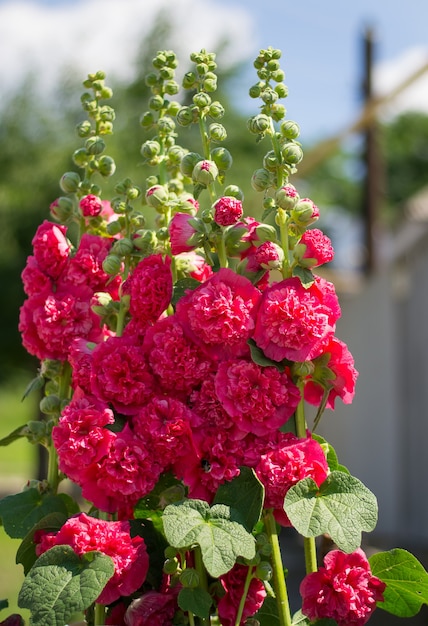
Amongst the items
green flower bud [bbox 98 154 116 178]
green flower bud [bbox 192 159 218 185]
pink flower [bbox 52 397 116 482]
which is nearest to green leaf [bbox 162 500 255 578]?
pink flower [bbox 52 397 116 482]

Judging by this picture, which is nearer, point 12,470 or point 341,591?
point 341,591

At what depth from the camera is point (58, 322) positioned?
107 cm

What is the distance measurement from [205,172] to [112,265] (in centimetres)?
15

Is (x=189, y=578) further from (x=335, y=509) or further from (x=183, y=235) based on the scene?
(x=183, y=235)

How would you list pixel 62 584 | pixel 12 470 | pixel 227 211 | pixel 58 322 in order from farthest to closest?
1. pixel 12 470
2. pixel 58 322
3. pixel 227 211
4. pixel 62 584

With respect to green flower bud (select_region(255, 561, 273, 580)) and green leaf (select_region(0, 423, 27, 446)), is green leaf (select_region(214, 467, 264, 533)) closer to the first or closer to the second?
green flower bud (select_region(255, 561, 273, 580))

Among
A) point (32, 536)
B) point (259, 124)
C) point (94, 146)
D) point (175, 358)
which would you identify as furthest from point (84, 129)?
point (32, 536)

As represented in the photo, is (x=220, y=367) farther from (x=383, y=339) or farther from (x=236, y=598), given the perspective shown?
(x=383, y=339)

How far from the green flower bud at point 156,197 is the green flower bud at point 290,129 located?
0.15m

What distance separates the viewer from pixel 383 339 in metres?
7.68

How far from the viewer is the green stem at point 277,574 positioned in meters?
0.93

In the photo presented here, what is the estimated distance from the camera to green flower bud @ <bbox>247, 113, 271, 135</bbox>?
3.22 ft

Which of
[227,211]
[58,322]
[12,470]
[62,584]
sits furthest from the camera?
[12,470]

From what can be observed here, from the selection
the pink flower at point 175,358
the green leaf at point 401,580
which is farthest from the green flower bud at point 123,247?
the green leaf at point 401,580
